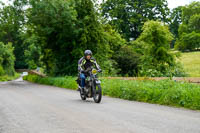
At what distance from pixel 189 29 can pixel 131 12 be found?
20.5 meters

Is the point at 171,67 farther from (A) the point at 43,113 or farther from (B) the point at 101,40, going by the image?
(A) the point at 43,113

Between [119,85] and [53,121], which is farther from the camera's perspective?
[119,85]

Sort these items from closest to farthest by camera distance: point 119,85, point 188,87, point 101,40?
point 188,87 → point 119,85 → point 101,40

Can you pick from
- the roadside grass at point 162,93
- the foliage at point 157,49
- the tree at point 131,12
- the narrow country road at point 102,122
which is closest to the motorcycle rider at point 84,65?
the roadside grass at point 162,93

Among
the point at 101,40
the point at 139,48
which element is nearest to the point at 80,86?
the point at 101,40

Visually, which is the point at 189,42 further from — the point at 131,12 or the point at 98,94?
the point at 98,94

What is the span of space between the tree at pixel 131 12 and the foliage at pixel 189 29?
8092 millimetres

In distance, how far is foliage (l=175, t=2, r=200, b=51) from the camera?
2420 inches

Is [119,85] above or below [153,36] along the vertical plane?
below

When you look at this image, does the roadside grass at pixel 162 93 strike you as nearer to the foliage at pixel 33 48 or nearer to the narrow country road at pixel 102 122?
the narrow country road at pixel 102 122

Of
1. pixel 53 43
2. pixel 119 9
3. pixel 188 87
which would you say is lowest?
pixel 188 87

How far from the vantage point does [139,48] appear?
4034 centimetres

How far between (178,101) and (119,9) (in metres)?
45.9

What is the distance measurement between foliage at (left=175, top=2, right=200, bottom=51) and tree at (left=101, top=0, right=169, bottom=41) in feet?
26.5
